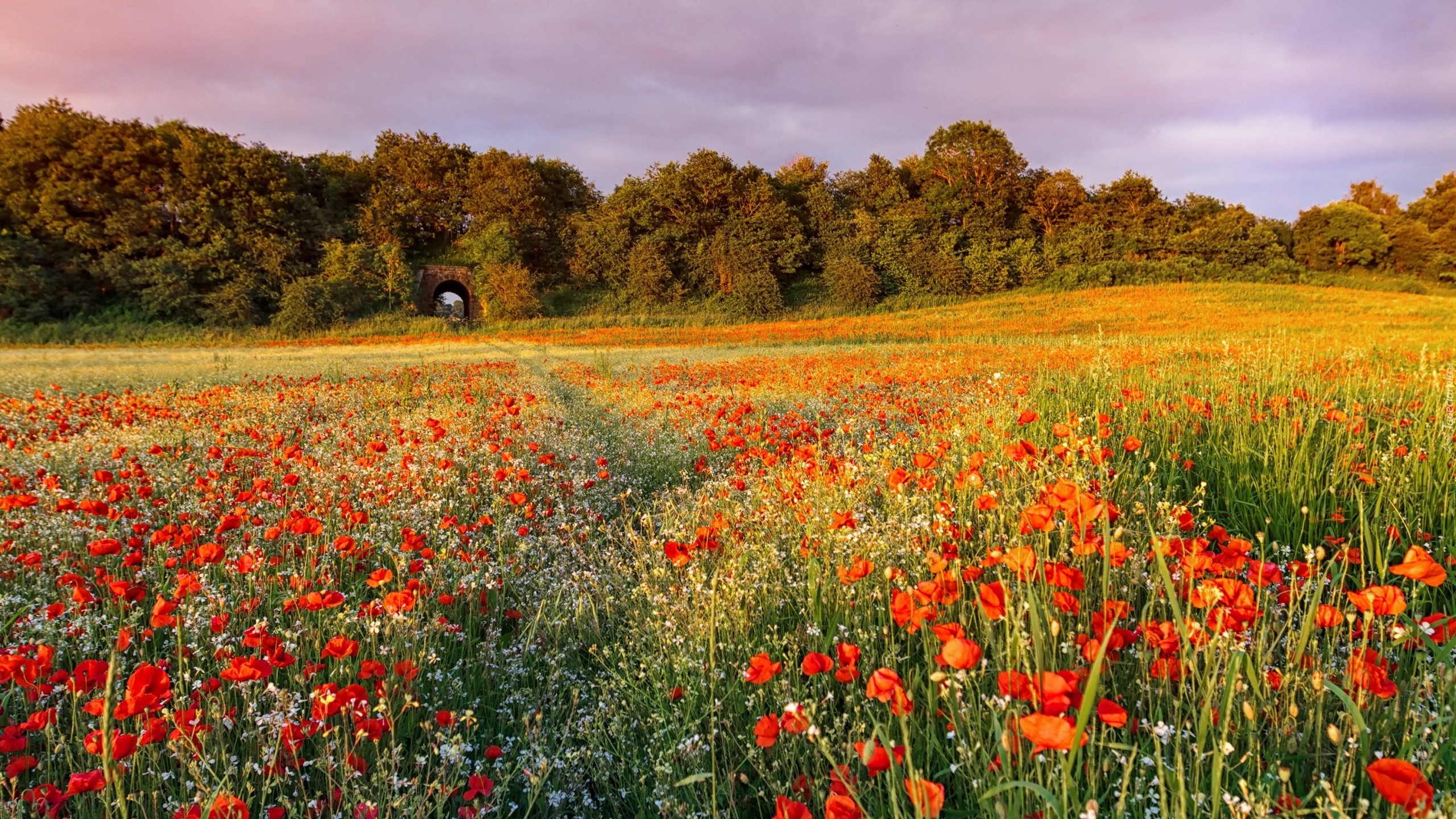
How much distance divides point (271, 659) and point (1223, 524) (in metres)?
4.01

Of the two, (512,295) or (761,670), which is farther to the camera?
(512,295)

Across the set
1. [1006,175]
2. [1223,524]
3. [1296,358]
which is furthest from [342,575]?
[1006,175]

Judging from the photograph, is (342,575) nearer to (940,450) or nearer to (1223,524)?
(940,450)

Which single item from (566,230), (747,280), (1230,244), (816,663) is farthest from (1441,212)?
(816,663)

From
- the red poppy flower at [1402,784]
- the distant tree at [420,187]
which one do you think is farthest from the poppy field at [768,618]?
the distant tree at [420,187]

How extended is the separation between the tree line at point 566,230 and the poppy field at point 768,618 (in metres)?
32.4

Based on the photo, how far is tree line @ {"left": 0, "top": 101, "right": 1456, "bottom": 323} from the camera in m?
31.4

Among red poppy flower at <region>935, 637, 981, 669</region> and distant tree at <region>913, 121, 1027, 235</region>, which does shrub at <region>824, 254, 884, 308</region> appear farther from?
red poppy flower at <region>935, 637, 981, 669</region>

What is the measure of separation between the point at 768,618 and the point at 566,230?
43.8m

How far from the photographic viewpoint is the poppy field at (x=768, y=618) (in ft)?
4.59

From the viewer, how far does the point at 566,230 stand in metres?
43.1

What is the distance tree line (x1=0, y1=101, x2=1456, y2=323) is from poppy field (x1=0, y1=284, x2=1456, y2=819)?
32.4 metres

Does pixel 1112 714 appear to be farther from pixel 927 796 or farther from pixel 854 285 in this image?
pixel 854 285

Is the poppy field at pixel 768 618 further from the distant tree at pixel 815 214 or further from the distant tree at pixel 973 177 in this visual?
the distant tree at pixel 973 177
